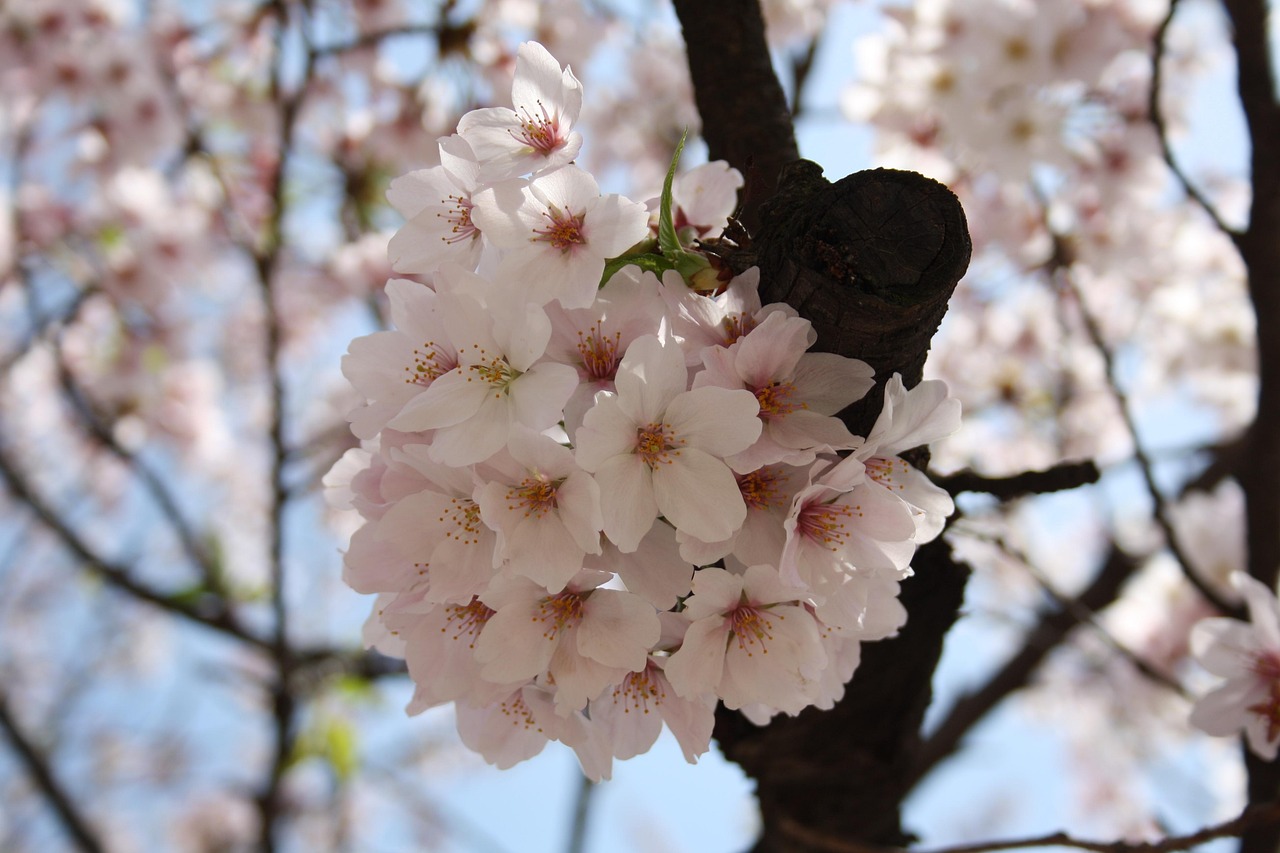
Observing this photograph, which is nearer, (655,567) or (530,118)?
(655,567)

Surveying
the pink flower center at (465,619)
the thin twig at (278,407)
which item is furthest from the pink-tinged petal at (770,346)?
the thin twig at (278,407)

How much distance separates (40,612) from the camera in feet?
23.3

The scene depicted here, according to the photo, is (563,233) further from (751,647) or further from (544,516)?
(751,647)

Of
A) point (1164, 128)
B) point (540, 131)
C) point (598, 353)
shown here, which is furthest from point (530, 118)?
point (1164, 128)

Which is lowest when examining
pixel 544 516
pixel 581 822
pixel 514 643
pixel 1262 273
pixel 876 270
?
pixel 581 822

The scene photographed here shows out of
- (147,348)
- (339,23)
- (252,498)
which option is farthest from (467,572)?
(252,498)

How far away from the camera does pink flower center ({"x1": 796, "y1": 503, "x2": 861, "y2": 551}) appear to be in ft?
2.39

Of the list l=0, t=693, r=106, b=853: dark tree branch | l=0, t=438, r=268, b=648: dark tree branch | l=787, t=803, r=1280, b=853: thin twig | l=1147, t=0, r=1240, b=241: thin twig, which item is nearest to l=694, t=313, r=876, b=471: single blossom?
l=787, t=803, r=1280, b=853: thin twig

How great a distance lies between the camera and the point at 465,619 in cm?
82

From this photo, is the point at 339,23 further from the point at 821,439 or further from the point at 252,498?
the point at 252,498

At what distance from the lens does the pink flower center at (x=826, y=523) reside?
2.39 ft

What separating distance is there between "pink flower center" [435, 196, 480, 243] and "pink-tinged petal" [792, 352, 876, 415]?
1.07 ft

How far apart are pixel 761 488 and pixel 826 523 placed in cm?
7

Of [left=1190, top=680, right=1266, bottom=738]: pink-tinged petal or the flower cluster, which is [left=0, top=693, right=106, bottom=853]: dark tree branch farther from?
[left=1190, top=680, right=1266, bottom=738]: pink-tinged petal
